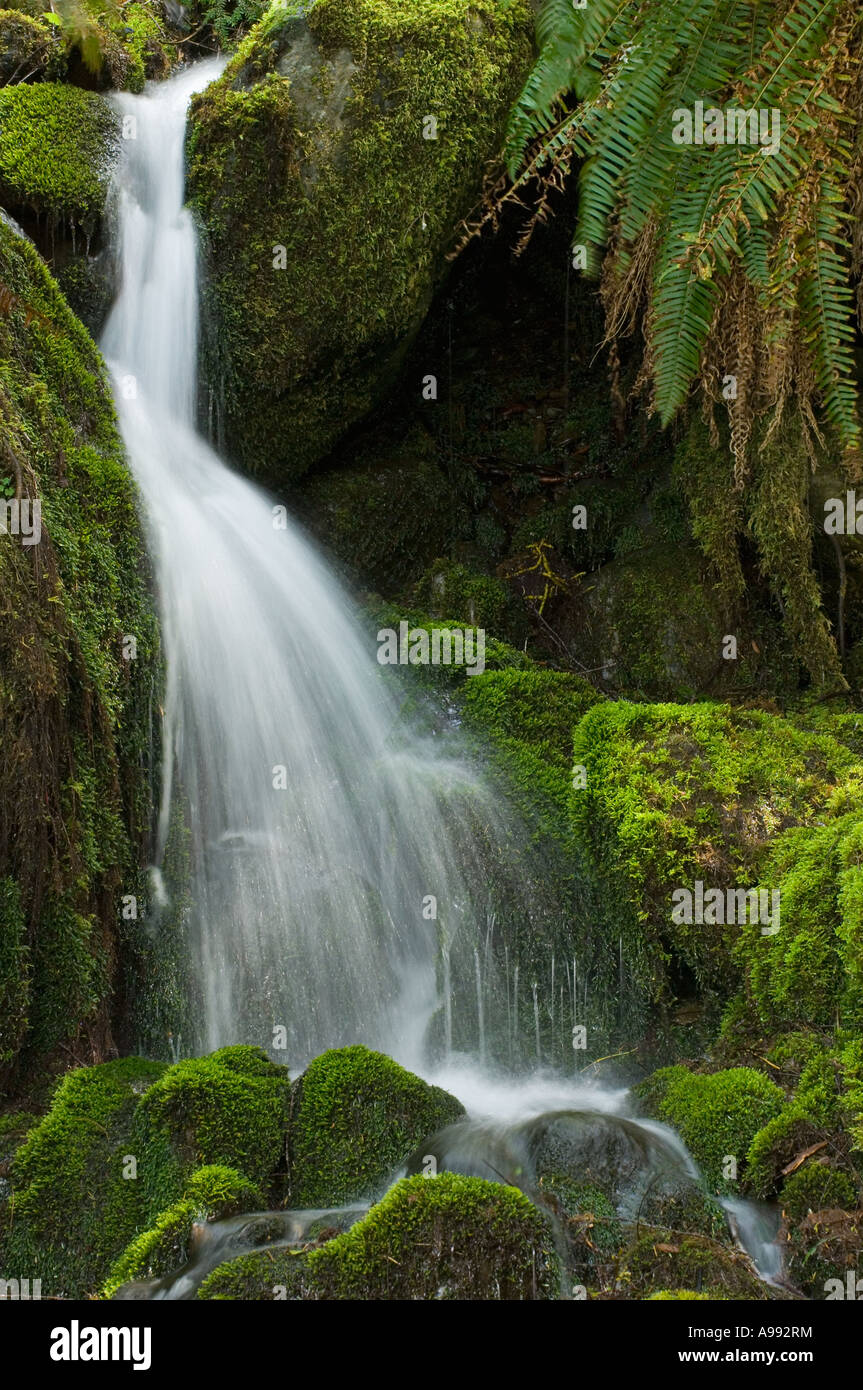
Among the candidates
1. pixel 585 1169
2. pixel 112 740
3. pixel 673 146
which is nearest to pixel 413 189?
pixel 112 740

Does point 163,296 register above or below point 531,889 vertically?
above

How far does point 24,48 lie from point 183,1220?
7263 millimetres

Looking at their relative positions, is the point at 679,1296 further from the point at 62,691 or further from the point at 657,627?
the point at 657,627

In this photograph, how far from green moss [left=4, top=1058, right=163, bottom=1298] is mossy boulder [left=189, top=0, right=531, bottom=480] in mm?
4676

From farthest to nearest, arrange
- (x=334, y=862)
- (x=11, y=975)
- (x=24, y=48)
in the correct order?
1. (x=24, y=48)
2. (x=334, y=862)
3. (x=11, y=975)

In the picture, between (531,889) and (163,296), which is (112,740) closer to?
(531,889)

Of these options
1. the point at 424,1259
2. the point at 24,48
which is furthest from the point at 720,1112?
the point at 24,48

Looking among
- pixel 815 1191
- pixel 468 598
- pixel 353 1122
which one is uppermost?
pixel 468 598

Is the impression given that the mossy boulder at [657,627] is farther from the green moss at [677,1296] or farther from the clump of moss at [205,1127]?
the green moss at [677,1296]

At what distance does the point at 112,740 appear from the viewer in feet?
14.6

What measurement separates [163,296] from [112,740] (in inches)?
147

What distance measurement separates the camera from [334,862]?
498cm

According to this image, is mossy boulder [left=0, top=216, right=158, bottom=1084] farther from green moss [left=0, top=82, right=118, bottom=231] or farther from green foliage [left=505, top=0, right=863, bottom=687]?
green foliage [left=505, top=0, right=863, bottom=687]

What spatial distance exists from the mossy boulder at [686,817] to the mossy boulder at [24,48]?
19.1 ft
